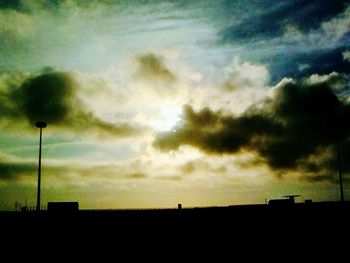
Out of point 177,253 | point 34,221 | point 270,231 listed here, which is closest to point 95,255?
point 177,253

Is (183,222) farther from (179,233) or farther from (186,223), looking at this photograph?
(179,233)

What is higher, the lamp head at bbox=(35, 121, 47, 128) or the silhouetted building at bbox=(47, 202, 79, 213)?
the lamp head at bbox=(35, 121, 47, 128)

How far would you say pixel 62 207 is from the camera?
38.3 meters

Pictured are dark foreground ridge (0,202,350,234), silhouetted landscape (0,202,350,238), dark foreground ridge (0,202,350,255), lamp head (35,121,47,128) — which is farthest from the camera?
lamp head (35,121,47,128)

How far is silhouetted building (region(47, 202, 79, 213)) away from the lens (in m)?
36.3

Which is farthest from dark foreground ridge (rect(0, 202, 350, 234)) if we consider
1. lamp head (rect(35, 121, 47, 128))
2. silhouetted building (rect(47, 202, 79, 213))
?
lamp head (rect(35, 121, 47, 128))

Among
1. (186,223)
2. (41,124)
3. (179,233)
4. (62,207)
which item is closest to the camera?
(179,233)

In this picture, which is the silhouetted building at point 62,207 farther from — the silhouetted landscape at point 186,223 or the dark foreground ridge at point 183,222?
the silhouetted landscape at point 186,223

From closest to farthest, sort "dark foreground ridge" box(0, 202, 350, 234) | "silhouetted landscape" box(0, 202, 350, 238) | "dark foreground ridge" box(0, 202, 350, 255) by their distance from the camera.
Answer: "dark foreground ridge" box(0, 202, 350, 255), "silhouetted landscape" box(0, 202, 350, 238), "dark foreground ridge" box(0, 202, 350, 234)

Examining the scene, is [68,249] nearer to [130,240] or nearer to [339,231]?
[130,240]

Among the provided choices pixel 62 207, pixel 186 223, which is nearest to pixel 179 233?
pixel 186 223

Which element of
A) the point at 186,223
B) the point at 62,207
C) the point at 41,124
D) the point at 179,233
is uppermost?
the point at 41,124

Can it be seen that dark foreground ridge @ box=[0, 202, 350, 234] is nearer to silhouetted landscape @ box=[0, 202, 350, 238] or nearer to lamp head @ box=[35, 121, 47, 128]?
silhouetted landscape @ box=[0, 202, 350, 238]

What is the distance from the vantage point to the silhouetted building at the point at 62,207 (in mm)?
36344
